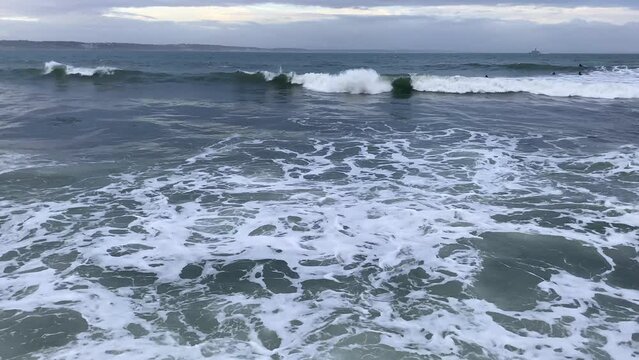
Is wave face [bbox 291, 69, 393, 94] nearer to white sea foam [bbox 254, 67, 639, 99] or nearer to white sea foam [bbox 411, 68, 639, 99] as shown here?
white sea foam [bbox 254, 67, 639, 99]

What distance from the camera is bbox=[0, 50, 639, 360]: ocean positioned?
5.16m

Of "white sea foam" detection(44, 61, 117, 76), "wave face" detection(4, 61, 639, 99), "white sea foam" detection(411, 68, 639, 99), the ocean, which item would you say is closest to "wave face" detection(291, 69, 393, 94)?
"wave face" detection(4, 61, 639, 99)

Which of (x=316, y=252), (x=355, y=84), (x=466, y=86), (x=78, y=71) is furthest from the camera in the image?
(x=78, y=71)

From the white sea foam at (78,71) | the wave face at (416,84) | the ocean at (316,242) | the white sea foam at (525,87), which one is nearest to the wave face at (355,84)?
the wave face at (416,84)

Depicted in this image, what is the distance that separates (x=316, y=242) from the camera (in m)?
→ 7.52

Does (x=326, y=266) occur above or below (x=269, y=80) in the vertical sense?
below

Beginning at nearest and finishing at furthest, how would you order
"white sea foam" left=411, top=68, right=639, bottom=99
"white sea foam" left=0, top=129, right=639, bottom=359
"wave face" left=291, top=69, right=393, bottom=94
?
"white sea foam" left=0, top=129, right=639, bottom=359
"white sea foam" left=411, top=68, right=639, bottom=99
"wave face" left=291, top=69, right=393, bottom=94

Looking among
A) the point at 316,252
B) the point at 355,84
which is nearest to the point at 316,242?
the point at 316,252

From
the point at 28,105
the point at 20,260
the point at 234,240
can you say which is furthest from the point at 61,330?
the point at 28,105

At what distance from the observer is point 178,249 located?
284 inches

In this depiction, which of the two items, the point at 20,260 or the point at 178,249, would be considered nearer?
the point at 20,260

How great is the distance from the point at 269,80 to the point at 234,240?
85.9 feet

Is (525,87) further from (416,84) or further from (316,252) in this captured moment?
(316,252)

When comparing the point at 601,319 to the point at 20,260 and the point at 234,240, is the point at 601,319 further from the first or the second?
the point at 20,260
